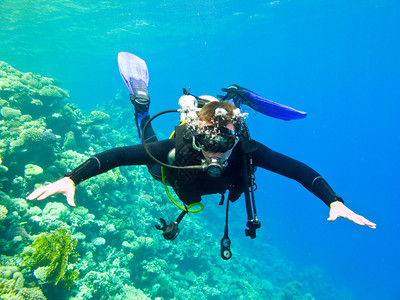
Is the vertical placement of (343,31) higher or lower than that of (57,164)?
higher

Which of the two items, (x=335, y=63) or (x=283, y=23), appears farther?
(x=335, y=63)

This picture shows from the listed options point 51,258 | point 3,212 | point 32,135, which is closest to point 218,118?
point 51,258

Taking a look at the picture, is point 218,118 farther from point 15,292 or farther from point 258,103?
point 15,292

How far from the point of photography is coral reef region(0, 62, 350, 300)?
16.6 feet

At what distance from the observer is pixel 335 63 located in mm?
61000

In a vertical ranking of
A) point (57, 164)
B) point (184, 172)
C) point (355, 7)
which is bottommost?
point (57, 164)

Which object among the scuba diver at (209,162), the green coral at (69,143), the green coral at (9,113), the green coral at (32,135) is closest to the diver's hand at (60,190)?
the scuba diver at (209,162)

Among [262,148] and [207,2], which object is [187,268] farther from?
[207,2]

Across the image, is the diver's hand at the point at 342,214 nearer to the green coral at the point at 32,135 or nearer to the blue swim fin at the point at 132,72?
the blue swim fin at the point at 132,72

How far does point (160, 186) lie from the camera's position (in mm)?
14023

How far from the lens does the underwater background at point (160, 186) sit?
257 inches

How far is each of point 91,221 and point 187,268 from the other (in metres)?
5.52

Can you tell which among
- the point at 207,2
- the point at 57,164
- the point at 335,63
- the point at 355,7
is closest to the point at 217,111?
the point at 57,164

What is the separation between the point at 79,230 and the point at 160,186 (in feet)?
23.4
